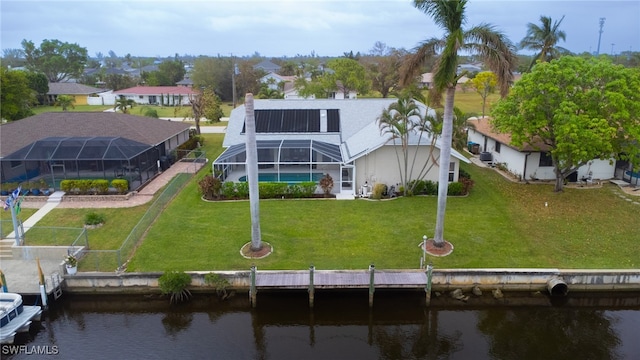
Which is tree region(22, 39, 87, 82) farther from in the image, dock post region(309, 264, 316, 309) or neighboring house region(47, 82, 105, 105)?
dock post region(309, 264, 316, 309)

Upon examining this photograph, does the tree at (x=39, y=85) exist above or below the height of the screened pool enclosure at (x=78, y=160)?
above

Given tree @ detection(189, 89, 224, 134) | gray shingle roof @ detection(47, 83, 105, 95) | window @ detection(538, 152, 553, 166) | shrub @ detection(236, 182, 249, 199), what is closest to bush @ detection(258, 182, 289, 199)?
shrub @ detection(236, 182, 249, 199)

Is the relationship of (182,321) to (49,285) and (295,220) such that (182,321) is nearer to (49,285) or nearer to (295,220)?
(49,285)

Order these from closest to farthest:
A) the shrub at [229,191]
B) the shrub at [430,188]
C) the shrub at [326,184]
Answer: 1. the shrub at [229,191]
2. the shrub at [326,184]
3. the shrub at [430,188]

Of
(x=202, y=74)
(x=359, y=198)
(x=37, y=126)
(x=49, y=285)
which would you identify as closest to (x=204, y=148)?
(x=37, y=126)

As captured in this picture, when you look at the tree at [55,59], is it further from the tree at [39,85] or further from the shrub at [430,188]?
the shrub at [430,188]

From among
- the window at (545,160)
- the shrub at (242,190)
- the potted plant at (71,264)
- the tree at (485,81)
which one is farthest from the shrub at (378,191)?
the tree at (485,81)

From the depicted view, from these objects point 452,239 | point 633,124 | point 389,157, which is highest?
point 633,124
